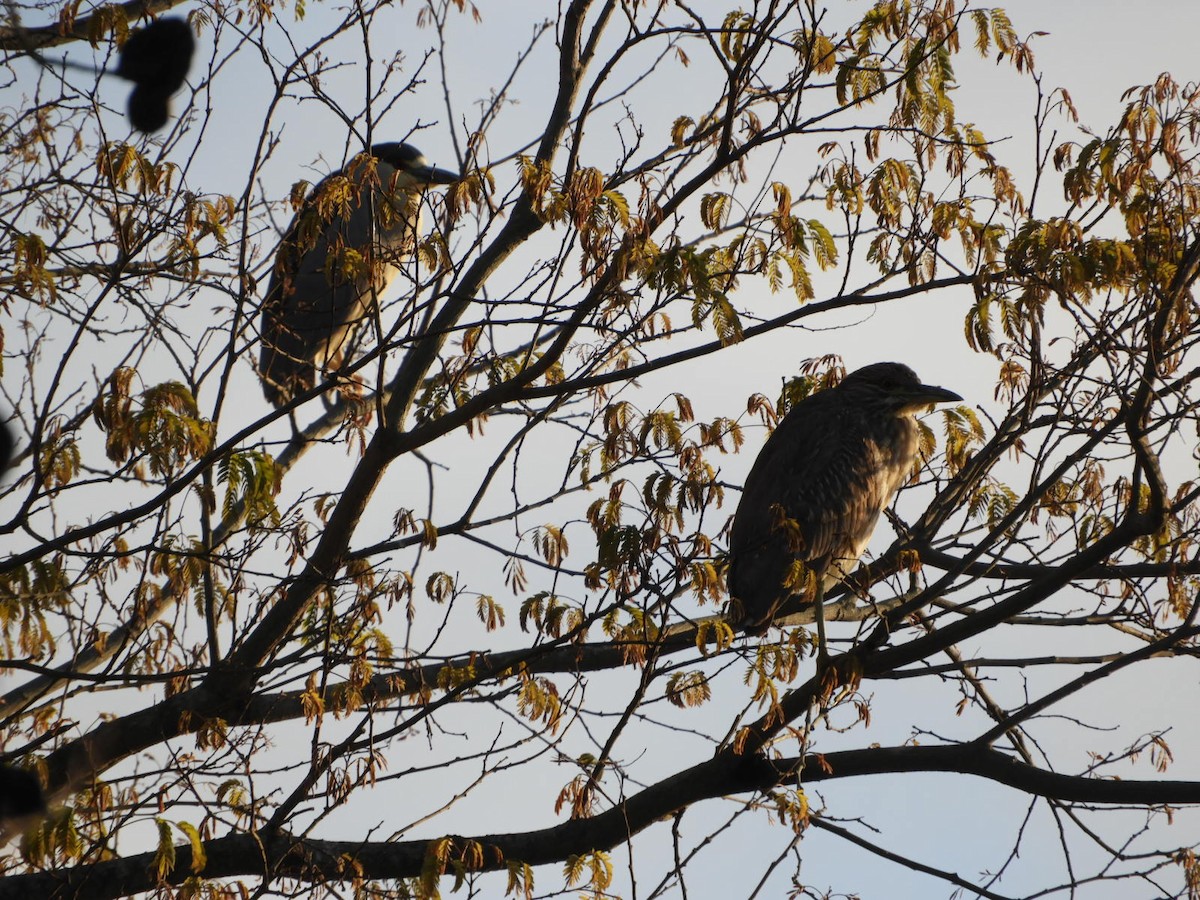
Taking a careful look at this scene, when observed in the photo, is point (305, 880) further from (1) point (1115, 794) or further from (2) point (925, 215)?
(2) point (925, 215)

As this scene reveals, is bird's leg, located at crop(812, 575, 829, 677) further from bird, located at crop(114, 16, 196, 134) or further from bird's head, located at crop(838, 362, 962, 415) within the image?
bird, located at crop(114, 16, 196, 134)

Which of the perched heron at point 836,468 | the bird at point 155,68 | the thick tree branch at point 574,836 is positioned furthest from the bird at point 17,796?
the perched heron at point 836,468

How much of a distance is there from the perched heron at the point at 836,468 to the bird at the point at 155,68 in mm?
4220

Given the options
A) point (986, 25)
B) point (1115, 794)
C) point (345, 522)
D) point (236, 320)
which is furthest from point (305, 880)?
point (986, 25)

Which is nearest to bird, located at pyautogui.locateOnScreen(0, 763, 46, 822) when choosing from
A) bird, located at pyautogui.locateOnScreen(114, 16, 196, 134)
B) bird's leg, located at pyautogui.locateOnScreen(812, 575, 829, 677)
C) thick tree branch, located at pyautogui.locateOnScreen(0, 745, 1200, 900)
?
bird, located at pyautogui.locateOnScreen(114, 16, 196, 134)

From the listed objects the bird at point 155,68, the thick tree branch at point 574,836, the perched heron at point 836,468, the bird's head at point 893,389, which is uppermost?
the bird's head at point 893,389

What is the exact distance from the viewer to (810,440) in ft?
19.9

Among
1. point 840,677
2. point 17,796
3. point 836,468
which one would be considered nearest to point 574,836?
point 840,677

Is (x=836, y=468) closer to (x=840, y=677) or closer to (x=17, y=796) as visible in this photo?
(x=840, y=677)

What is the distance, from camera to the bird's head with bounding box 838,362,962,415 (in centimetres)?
628

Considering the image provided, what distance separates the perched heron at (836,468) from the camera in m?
5.80

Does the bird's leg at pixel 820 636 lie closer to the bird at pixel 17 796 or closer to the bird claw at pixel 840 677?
the bird claw at pixel 840 677

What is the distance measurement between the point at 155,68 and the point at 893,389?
5364 millimetres

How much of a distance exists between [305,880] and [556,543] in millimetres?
1506
